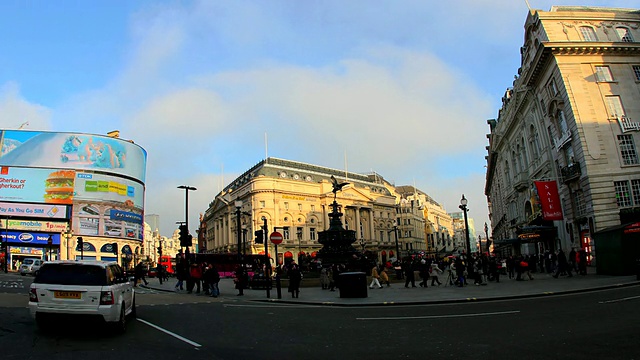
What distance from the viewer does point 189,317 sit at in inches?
507

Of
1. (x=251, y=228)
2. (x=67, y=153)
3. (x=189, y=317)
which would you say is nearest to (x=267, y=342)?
(x=189, y=317)

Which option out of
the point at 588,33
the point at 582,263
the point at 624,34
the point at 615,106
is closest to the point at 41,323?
the point at 582,263

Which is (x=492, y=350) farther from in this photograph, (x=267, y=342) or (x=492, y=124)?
(x=492, y=124)

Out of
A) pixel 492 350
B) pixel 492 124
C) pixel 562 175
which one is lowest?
pixel 492 350

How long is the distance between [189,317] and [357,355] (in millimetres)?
7229

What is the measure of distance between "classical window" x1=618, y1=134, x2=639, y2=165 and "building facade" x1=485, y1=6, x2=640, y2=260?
0.20 feet

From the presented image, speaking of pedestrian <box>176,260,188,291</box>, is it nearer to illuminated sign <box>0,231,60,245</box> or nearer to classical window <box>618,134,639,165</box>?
classical window <box>618,134,639,165</box>

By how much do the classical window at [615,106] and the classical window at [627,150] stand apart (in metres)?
1.69

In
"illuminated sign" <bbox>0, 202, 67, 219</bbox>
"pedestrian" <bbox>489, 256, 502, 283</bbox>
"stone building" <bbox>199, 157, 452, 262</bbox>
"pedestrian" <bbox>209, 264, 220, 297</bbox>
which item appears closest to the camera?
"pedestrian" <bbox>209, 264, 220, 297</bbox>

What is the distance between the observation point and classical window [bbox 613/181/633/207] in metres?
31.1

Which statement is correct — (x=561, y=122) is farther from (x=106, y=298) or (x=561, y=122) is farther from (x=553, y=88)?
(x=106, y=298)

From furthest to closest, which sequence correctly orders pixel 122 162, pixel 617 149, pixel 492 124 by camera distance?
1. pixel 122 162
2. pixel 492 124
3. pixel 617 149

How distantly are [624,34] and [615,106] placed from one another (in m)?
6.81

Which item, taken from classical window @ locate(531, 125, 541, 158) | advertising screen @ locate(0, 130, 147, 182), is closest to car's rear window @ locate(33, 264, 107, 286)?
classical window @ locate(531, 125, 541, 158)
